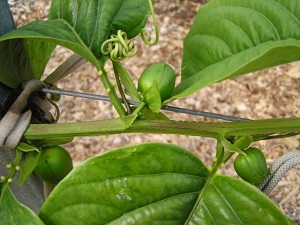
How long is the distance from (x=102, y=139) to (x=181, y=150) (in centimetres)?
134

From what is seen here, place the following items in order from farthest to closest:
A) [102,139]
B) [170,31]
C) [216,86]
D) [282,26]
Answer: [170,31], [216,86], [102,139], [282,26]

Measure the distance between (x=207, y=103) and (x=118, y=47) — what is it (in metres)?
1.41

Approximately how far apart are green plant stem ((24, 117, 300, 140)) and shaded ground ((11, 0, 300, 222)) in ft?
4.10

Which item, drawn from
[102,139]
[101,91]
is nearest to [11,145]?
[102,139]

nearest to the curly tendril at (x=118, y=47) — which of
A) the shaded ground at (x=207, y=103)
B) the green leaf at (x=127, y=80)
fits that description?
the green leaf at (x=127, y=80)

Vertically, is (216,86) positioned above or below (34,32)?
below

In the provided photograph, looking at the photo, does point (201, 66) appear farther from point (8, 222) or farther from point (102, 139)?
point (102, 139)

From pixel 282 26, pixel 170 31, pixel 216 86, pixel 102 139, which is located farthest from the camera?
pixel 170 31

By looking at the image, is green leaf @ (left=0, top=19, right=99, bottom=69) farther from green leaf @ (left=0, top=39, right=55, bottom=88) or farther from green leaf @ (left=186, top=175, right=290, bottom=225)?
green leaf @ (left=186, top=175, right=290, bottom=225)

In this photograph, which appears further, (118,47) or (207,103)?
(207,103)

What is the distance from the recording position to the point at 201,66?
28.0 inches

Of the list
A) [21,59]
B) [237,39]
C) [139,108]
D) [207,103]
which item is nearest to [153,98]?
[139,108]

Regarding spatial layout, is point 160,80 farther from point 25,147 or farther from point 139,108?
point 25,147

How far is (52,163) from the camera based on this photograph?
703 millimetres
